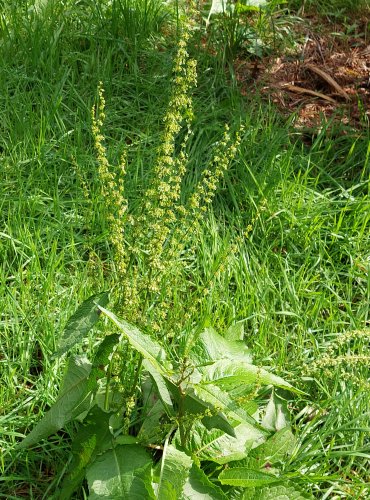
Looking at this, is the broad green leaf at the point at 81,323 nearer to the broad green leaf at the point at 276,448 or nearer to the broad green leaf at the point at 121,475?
the broad green leaf at the point at 121,475

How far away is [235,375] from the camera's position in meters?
2.50

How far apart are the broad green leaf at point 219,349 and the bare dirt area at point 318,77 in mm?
1818

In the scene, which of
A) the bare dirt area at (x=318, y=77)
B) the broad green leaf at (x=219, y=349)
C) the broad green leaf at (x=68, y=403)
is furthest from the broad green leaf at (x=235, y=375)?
the bare dirt area at (x=318, y=77)

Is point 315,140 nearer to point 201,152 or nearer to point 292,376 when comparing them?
point 201,152

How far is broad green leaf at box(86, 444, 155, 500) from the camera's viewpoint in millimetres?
2250

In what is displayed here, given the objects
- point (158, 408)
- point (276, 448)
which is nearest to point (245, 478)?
point (276, 448)

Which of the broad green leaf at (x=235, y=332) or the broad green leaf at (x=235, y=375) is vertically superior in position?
the broad green leaf at (x=235, y=375)

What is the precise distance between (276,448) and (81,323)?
0.80 m

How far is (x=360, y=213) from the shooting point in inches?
146

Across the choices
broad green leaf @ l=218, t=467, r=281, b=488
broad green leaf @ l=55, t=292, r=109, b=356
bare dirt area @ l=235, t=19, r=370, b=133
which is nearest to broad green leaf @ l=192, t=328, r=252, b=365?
broad green leaf @ l=218, t=467, r=281, b=488

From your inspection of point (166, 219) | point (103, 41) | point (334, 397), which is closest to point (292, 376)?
point (334, 397)

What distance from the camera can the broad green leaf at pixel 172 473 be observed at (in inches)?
88.4

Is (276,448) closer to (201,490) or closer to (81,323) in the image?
(201,490)

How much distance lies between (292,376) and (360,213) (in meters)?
1.04
